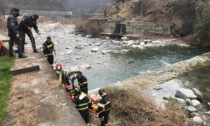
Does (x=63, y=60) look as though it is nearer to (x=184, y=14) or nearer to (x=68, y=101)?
(x=68, y=101)

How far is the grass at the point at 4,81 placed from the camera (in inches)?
205

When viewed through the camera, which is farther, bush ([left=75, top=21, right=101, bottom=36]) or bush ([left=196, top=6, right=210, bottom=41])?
bush ([left=75, top=21, right=101, bottom=36])

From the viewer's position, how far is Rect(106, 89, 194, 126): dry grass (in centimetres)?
600

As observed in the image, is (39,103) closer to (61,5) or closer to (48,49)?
(48,49)

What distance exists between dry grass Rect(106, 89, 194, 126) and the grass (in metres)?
2.77

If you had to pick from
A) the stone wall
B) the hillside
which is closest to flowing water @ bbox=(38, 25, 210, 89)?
the stone wall

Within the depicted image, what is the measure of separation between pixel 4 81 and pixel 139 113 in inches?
158

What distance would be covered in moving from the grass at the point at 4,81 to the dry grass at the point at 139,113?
9.08 feet

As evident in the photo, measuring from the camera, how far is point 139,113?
6.52 metres

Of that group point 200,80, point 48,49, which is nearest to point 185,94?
point 200,80

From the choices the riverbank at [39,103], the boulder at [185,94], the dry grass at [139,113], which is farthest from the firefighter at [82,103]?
the boulder at [185,94]

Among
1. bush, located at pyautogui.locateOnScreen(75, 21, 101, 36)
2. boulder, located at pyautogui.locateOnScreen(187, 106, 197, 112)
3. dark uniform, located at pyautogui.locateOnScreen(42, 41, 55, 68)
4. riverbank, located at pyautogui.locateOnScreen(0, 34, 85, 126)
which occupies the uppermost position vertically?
bush, located at pyautogui.locateOnScreen(75, 21, 101, 36)

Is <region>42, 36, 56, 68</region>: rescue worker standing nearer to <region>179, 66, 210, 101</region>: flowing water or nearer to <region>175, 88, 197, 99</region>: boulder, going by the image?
<region>175, 88, 197, 99</region>: boulder

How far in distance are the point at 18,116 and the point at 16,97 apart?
103 centimetres
